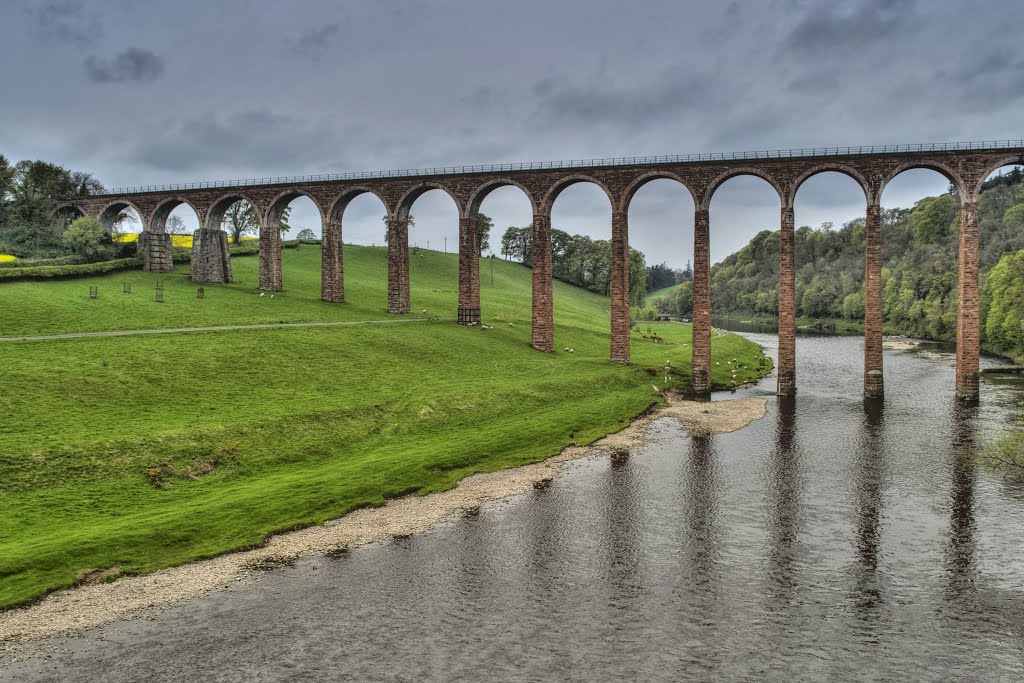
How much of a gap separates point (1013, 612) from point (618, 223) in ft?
146

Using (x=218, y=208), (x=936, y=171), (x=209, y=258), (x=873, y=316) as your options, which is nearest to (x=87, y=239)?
(x=209, y=258)

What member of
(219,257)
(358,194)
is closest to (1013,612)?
(358,194)

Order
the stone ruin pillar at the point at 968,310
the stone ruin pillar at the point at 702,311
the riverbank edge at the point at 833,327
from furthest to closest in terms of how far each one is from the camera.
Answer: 1. the riverbank edge at the point at 833,327
2. the stone ruin pillar at the point at 702,311
3. the stone ruin pillar at the point at 968,310

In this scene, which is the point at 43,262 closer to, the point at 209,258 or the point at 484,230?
the point at 209,258

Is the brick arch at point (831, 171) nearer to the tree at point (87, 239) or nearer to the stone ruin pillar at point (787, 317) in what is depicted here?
the stone ruin pillar at point (787, 317)

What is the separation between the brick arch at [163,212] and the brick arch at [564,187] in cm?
4244

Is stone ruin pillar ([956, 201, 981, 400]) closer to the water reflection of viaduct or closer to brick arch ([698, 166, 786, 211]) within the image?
the water reflection of viaduct

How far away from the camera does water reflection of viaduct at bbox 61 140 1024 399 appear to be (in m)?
49.5

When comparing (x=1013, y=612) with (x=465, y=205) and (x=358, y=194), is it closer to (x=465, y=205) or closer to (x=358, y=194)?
(x=465, y=205)

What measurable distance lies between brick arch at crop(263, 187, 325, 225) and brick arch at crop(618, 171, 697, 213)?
3418 cm

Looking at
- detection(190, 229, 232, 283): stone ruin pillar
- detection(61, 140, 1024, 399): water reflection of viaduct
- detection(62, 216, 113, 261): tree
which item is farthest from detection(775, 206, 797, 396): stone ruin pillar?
detection(62, 216, 113, 261): tree

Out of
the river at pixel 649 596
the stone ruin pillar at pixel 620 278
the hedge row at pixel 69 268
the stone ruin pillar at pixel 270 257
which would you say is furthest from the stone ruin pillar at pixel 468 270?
the hedge row at pixel 69 268

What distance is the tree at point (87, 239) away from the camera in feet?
242

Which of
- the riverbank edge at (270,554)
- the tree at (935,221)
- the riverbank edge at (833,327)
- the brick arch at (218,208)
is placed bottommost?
the riverbank edge at (270,554)
